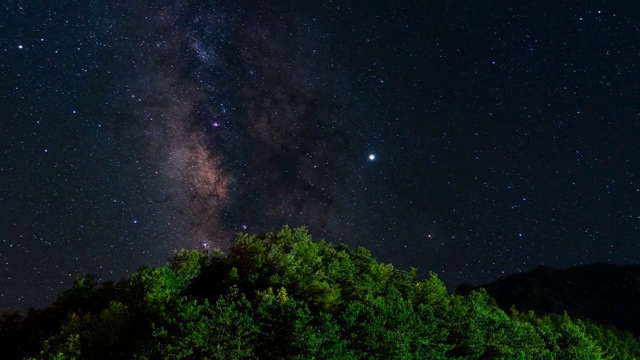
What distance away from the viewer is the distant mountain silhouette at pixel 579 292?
221 ft

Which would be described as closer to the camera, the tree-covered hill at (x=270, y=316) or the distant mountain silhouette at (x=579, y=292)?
the tree-covered hill at (x=270, y=316)

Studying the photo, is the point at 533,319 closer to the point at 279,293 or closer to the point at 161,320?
the point at 279,293

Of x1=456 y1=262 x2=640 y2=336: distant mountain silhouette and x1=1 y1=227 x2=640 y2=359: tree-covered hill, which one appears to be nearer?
x1=1 y1=227 x2=640 y2=359: tree-covered hill

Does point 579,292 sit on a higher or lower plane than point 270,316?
higher

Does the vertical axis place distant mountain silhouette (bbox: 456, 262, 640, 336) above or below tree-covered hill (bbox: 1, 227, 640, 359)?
above

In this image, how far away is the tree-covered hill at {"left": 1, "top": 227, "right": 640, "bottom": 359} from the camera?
12.2 metres

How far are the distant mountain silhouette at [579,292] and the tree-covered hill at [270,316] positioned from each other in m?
49.6

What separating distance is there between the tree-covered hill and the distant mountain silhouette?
49.6 metres

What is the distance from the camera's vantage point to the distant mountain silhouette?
6725 centimetres

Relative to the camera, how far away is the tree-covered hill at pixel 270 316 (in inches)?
482

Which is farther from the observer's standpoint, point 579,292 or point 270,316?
point 579,292

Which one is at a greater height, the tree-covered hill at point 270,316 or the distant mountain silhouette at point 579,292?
the distant mountain silhouette at point 579,292

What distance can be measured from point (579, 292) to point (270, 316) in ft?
262

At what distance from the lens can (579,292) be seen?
77.6 meters
